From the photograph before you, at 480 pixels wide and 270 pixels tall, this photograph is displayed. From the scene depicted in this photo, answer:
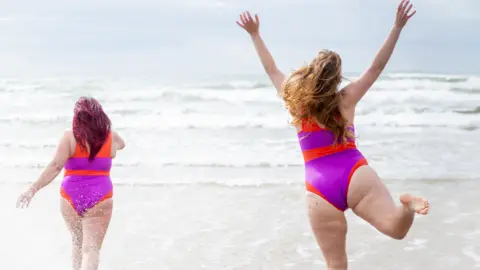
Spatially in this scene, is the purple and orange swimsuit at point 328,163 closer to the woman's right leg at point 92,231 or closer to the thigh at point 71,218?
the woman's right leg at point 92,231

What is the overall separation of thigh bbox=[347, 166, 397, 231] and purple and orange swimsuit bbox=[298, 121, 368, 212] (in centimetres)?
4

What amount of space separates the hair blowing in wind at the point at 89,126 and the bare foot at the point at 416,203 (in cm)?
219

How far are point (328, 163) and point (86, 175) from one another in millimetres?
1821

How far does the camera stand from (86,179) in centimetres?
465

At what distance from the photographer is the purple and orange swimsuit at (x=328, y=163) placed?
3.73 meters

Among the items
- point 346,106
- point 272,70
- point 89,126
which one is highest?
point 272,70

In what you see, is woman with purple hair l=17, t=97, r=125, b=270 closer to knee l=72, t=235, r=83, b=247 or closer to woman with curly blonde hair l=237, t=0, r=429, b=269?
knee l=72, t=235, r=83, b=247

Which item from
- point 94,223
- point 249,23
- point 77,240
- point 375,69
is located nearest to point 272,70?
point 249,23

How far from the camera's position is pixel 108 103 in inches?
909

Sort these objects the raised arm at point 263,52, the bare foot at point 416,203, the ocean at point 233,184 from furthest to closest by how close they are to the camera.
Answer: the ocean at point 233,184 < the raised arm at point 263,52 < the bare foot at point 416,203

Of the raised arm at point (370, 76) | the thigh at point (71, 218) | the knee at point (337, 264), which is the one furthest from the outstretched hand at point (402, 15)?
the thigh at point (71, 218)

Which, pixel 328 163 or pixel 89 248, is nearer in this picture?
pixel 328 163

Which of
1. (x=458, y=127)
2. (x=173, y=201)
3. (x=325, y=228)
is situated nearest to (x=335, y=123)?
(x=325, y=228)

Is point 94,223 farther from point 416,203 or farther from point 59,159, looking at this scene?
point 416,203
